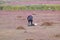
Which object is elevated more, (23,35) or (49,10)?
(23,35)

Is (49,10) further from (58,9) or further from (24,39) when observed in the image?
(24,39)

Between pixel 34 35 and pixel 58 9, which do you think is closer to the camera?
pixel 34 35

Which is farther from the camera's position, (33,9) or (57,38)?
(33,9)

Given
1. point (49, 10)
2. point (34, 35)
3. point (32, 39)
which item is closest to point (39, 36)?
point (34, 35)

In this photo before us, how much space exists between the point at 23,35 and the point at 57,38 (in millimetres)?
2048

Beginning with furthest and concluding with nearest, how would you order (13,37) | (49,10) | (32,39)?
(49,10), (13,37), (32,39)

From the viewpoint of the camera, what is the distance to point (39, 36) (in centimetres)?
1349

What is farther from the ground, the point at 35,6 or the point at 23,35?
the point at 23,35

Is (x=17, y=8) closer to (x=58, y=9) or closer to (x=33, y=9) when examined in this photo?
(x=33, y=9)

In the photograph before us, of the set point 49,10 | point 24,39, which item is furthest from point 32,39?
point 49,10

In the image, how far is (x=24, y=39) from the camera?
41.3 feet

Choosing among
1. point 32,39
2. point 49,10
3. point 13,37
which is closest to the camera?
point 32,39

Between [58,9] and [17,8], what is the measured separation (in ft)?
17.4

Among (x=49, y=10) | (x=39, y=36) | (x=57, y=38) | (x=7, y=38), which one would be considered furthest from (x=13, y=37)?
(x=49, y=10)
